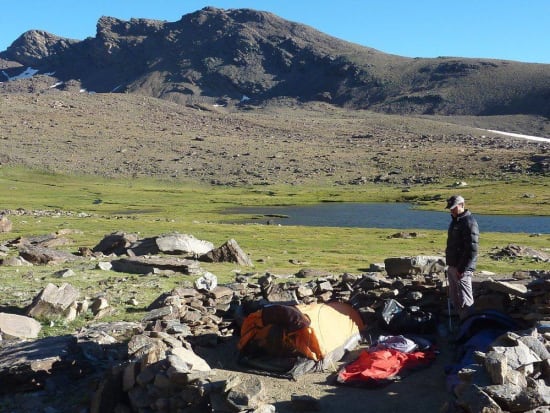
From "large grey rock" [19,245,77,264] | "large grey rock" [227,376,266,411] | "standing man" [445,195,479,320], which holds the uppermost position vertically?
"standing man" [445,195,479,320]

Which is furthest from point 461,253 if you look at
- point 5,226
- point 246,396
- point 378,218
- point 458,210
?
point 378,218

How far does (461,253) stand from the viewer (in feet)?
50.5

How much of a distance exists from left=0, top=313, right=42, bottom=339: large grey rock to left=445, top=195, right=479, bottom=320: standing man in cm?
1194

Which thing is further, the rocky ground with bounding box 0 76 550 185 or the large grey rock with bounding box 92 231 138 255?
the rocky ground with bounding box 0 76 550 185

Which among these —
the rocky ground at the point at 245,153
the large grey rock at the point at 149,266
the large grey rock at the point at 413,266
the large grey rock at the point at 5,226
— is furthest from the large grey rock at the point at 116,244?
the rocky ground at the point at 245,153

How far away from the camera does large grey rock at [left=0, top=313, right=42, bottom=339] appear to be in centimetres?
1756

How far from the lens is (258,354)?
15.2 m

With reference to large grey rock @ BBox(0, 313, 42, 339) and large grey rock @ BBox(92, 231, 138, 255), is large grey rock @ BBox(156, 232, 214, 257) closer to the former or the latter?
large grey rock @ BBox(92, 231, 138, 255)

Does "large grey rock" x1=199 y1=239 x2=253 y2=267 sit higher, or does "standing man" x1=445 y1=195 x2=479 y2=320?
"standing man" x1=445 y1=195 x2=479 y2=320

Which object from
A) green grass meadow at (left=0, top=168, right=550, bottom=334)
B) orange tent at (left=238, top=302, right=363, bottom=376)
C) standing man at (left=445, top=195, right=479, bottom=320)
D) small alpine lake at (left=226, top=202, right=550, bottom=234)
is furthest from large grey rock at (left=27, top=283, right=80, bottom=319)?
small alpine lake at (left=226, top=202, right=550, bottom=234)

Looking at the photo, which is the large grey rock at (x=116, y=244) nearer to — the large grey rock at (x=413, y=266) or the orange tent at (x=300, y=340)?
the large grey rock at (x=413, y=266)

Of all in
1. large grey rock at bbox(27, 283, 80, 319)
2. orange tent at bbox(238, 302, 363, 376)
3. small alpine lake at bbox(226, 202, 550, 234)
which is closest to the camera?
orange tent at bbox(238, 302, 363, 376)

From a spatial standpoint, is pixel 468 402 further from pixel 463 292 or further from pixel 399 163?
pixel 399 163

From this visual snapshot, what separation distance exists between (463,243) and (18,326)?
12.7 meters
